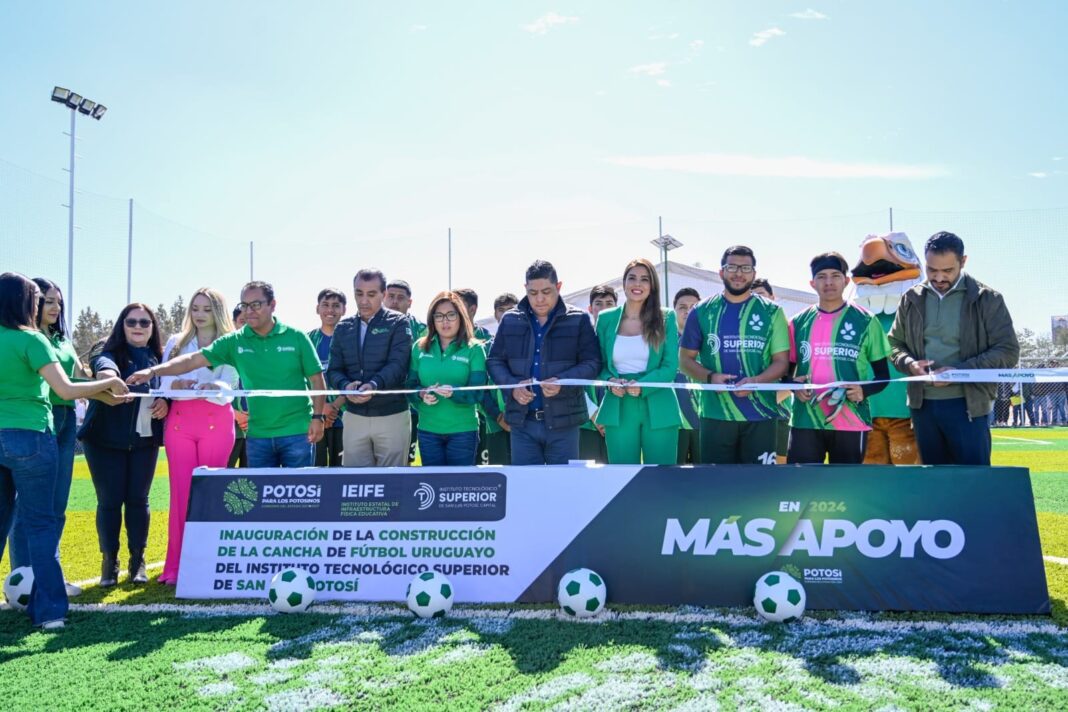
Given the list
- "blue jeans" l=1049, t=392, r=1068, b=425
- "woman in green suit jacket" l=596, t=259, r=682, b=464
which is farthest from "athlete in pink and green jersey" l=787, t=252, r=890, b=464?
"blue jeans" l=1049, t=392, r=1068, b=425

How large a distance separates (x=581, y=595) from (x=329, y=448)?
11.4 feet

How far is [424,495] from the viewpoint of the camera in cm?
474

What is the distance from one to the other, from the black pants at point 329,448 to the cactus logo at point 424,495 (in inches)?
92.1

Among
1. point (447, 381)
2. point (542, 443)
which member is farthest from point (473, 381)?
point (542, 443)

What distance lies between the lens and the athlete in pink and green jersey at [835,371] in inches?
194

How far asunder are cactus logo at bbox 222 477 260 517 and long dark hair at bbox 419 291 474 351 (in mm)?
1577

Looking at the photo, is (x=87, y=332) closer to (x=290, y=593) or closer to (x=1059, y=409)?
(x=290, y=593)

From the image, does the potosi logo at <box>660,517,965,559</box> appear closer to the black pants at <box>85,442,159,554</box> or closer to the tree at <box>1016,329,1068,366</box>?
the black pants at <box>85,442,159,554</box>

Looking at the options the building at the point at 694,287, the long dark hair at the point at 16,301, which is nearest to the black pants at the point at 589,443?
the long dark hair at the point at 16,301

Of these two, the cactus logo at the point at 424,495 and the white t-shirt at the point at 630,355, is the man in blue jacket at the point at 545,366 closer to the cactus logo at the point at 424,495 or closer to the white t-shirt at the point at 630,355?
the white t-shirt at the point at 630,355

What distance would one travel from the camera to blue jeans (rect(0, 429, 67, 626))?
4242 millimetres

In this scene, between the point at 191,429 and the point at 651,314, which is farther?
the point at 191,429

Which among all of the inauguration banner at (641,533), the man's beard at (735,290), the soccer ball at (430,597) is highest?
the man's beard at (735,290)

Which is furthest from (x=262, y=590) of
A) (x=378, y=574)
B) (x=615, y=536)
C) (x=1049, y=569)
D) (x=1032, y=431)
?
(x=1032, y=431)
